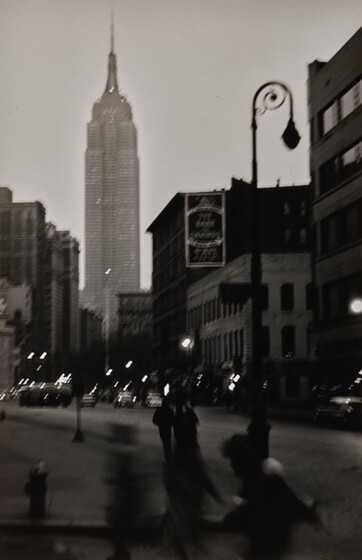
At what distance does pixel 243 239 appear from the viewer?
243 ft

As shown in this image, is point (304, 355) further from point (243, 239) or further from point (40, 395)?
point (40, 395)

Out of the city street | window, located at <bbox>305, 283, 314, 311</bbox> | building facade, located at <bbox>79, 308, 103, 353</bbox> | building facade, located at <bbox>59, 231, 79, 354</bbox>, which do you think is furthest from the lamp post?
building facade, located at <bbox>79, 308, 103, 353</bbox>

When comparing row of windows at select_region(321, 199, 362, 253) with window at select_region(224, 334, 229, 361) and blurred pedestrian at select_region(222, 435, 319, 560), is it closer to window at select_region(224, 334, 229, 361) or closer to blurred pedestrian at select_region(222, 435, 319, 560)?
window at select_region(224, 334, 229, 361)

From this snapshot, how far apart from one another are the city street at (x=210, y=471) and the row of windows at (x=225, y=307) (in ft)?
61.6

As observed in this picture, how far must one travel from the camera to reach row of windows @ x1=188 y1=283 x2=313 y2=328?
2361 inches

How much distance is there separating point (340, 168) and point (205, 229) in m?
29.0

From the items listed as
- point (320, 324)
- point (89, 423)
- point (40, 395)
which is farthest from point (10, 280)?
point (40, 395)

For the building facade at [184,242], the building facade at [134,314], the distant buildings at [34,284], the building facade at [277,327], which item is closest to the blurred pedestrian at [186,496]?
the distant buildings at [34,284]

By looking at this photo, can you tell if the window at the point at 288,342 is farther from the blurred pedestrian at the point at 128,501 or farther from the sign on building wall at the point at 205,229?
the sign on building wall at the point at 205,229

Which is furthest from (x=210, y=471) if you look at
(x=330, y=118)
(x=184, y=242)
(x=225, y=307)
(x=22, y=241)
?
(x=184, y=242)

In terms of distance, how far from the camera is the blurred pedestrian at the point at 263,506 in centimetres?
1147

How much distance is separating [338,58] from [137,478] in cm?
3694

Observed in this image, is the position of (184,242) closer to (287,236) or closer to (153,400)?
(287,236)

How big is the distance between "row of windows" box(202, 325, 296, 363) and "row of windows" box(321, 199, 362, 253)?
711 cm
